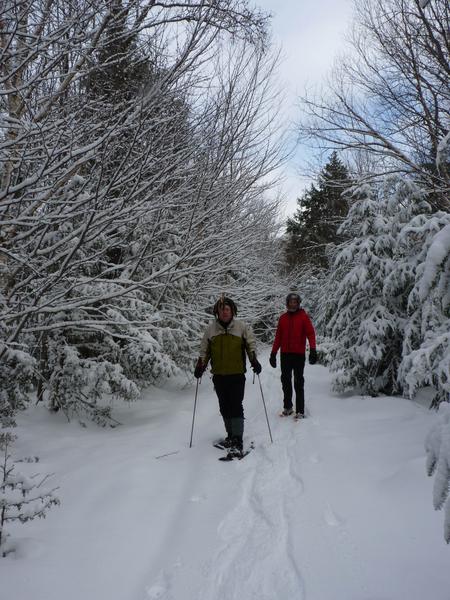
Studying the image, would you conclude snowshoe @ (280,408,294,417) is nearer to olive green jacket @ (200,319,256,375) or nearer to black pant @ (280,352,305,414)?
black pant @ (280,352,305,414)

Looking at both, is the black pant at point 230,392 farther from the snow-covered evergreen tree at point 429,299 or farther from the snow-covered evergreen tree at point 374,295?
the snow-covered evergreen tree at point 374,295

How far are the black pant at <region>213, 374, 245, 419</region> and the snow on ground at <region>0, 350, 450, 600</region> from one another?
50cm

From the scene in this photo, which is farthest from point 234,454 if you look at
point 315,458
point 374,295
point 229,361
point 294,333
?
point 374,295

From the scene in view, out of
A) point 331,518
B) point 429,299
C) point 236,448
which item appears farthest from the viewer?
point 236,448

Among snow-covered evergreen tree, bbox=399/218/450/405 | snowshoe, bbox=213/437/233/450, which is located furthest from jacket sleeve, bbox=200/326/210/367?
snow-covered evergreen tree, bbox=399/218/450/405

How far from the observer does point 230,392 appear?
16.7 ft

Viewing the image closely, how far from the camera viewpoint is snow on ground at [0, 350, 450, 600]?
240 cm

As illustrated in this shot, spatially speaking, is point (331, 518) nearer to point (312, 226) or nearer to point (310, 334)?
point (310, 334)

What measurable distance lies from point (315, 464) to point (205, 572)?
2022 mm

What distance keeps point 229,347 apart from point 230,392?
564 millimetres

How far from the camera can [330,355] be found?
8.06 m

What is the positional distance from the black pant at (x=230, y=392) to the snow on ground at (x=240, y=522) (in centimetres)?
50

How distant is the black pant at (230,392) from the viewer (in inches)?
199

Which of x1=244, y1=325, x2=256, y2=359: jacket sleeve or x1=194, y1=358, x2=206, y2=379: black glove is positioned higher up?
x1=244, y1=325, x2=256, y2=359: jacket sleeve
